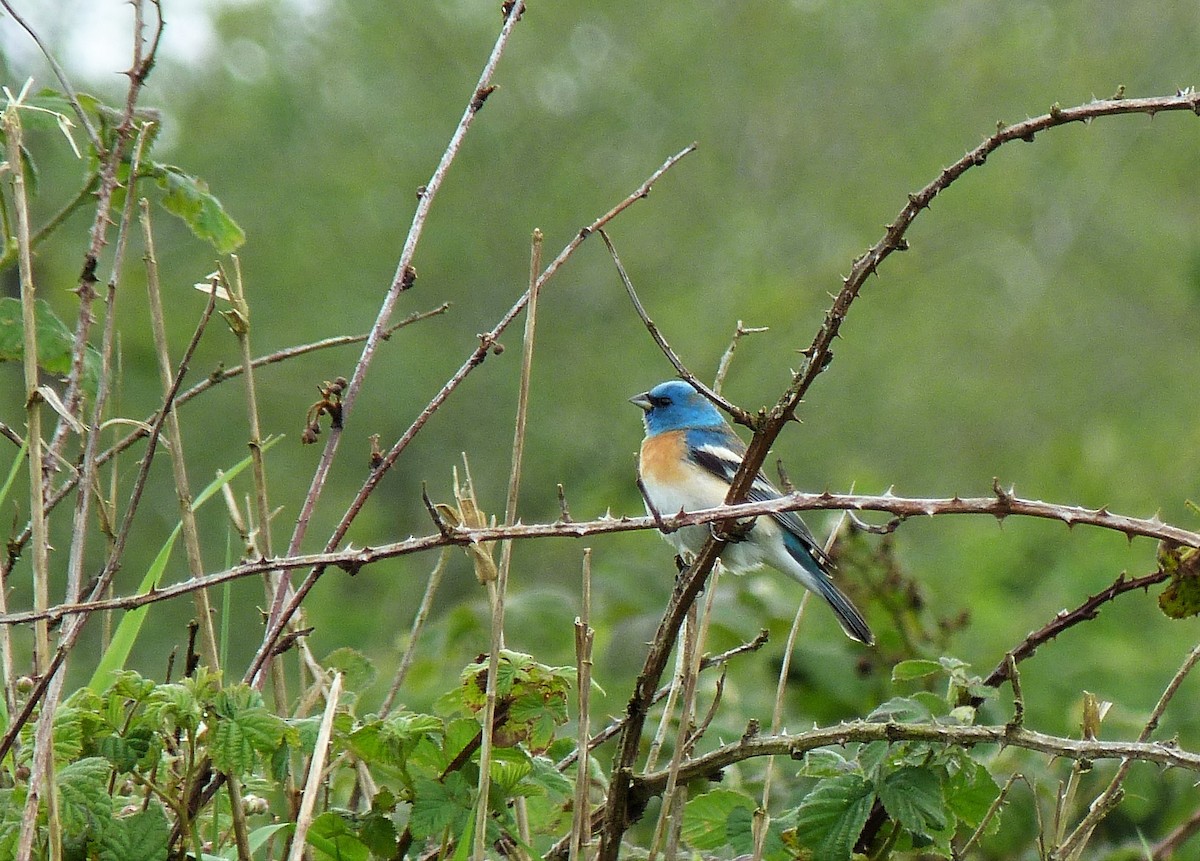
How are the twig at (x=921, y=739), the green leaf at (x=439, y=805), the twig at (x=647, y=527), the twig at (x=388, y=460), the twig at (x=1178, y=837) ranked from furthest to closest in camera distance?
1. the twig at (x=1178, y=837)
2. the twig at (x=388, y=460)
3. the green leaf at (x=439, y=805)
4. the twig at (x=921, y=739)
5. the twig at (x=647, y=527)

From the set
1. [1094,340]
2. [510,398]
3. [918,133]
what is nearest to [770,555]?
[510,398]

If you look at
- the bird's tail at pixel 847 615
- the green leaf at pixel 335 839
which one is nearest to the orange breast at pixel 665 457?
the bird's tail at pixel 847 615

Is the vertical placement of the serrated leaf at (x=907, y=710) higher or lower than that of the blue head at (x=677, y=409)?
lower

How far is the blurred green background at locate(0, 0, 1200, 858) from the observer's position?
1470 centimetres

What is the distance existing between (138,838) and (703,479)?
3.17 meters

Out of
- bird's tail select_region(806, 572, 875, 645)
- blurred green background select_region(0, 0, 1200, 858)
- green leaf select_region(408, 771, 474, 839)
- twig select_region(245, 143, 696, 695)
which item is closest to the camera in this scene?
green leaf select_region(408, 771, 474, 839)

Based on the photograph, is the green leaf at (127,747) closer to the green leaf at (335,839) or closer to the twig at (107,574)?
the twig at (107,574)

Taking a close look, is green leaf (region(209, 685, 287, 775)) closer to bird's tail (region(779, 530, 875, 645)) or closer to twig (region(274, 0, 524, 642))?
twig (region(274, 0, 524, 642))

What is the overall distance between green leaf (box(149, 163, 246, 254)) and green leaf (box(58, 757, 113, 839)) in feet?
2.60

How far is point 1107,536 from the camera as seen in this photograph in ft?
20.9

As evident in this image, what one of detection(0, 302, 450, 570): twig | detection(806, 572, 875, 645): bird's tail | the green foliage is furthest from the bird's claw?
detection(806, 572, 875, 645): bird's tail

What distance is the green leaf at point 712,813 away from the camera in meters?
2.09

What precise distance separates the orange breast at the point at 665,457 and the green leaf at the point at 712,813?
106 inches

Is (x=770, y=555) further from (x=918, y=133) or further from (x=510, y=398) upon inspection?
(x=918, y=133)
